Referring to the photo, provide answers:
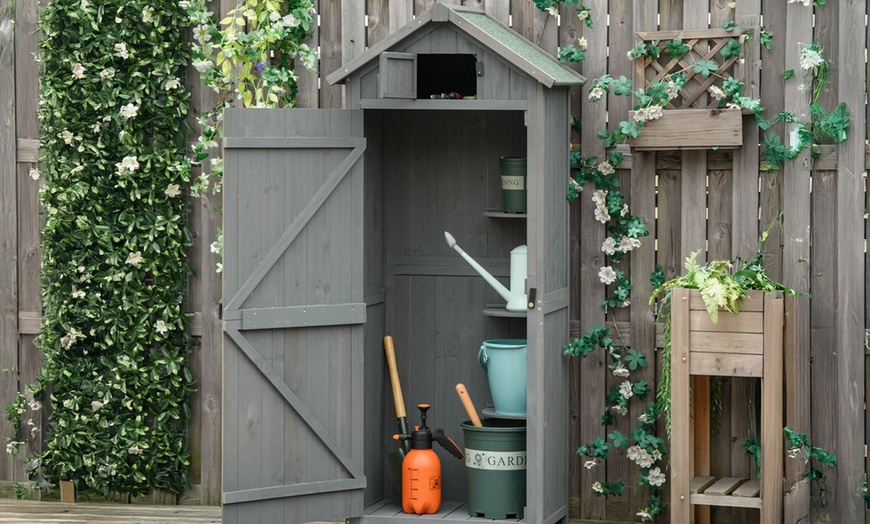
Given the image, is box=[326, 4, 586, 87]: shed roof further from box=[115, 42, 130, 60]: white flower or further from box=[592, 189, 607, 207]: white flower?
box=[115, 42, 130, 60]: white flower

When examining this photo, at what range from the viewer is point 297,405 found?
16.1 feet

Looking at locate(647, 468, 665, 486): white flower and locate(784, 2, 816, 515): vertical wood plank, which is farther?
locate(647, 468, 665, 486): white flower

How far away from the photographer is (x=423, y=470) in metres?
5.09

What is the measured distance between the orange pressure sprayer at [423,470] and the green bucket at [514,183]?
0.92 m

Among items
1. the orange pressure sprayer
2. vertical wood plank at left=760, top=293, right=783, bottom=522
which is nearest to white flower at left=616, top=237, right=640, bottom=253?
vertical wood plank at left=760, top=293, right=783, bottom=522

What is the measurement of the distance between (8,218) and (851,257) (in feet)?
12.7

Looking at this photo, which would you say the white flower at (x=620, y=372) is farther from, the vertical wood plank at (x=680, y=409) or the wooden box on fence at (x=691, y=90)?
the wooden box on fence at (x=691, y=90)

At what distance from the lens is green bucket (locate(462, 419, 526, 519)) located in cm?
500

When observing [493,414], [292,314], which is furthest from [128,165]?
[493,414]

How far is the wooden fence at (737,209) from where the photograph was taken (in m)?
5.00

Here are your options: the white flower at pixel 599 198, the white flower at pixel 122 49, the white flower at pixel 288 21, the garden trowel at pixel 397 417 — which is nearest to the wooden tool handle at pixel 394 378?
the garden trowel at pixel 397 417

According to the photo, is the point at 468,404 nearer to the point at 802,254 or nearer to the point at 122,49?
the point at 802,254

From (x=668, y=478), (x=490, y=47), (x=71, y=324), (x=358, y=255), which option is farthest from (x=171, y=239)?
(x=668, y=478)

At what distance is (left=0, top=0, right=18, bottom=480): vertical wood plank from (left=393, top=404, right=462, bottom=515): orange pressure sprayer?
6.69ft
